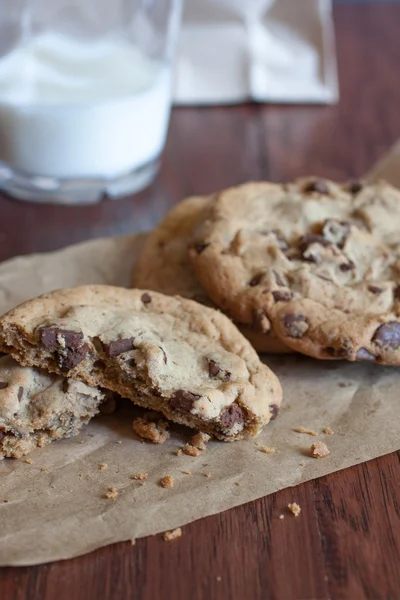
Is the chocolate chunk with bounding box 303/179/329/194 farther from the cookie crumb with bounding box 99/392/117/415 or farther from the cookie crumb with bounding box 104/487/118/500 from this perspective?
the cookie crumb with bounding box 104/487/118/500

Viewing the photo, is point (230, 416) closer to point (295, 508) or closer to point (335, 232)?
point (295, 508)

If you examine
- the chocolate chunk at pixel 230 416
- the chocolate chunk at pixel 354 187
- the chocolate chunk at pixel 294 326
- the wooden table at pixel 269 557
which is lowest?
the wooden table at pixel 269 557

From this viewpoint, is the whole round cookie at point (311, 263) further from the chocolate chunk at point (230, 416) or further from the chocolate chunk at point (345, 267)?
the chocolate chunk at point (230, 416)

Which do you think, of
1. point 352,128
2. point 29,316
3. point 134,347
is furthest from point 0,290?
point 352,128

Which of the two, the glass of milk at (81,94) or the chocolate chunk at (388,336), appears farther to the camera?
the glass of milk at (81,94)

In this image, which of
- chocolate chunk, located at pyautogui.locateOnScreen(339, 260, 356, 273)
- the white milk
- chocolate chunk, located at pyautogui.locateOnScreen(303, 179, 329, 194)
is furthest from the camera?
the white milk

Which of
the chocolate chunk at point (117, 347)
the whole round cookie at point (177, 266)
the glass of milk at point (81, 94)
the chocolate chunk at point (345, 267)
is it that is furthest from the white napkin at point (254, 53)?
the chocolate chunk at point (117, 347)

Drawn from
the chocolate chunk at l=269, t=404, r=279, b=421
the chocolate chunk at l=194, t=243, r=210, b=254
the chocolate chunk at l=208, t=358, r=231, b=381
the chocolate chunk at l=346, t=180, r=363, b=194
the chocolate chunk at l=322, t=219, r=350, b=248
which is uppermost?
the chocolate chunk at l=346, t=180, r=363, b=194

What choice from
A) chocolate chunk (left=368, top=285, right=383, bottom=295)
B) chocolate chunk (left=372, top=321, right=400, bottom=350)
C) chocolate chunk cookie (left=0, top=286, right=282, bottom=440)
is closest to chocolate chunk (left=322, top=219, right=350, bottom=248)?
chocolate chunk (left=368, top=285, right=383, bottom=295)
